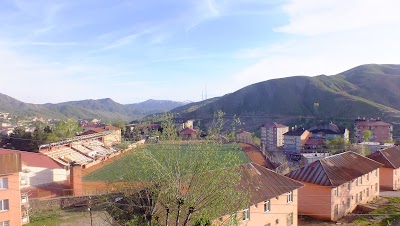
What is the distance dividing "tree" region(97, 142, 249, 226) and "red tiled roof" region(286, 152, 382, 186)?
12234 millimetres

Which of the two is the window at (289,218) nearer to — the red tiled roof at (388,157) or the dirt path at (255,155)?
the red tiled roof at (388,157)

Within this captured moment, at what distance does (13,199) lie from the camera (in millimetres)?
14906

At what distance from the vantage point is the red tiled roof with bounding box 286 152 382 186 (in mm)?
18625

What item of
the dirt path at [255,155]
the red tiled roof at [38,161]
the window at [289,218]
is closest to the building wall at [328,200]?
the window at [289,218]

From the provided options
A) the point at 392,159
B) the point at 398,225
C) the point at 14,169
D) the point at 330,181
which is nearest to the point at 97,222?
the point at 14,169

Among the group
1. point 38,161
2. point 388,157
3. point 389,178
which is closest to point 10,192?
point 38,161

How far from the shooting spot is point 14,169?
587 inches

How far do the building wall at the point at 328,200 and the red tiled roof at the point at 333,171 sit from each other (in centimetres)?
40

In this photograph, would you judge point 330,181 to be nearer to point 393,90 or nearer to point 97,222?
point 97,222

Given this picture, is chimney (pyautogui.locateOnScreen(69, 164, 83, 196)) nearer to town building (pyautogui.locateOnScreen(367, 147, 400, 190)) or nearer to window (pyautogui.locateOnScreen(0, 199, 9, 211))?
window (pyautogui.locateOnScreen(0, 199, 9, 211))

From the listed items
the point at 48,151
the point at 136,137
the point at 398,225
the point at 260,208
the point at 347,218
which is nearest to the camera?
the point at 136,137

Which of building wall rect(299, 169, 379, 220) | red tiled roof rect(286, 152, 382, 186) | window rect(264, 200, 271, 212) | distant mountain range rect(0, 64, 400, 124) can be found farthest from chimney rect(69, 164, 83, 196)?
distant mountain range rect(0, 64, 400, 124)

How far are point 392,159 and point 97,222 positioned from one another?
21915 millimetres

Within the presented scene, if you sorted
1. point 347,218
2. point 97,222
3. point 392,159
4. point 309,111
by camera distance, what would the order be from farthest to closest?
point 309,111, point 392,159, point 347,218, point 97,222
